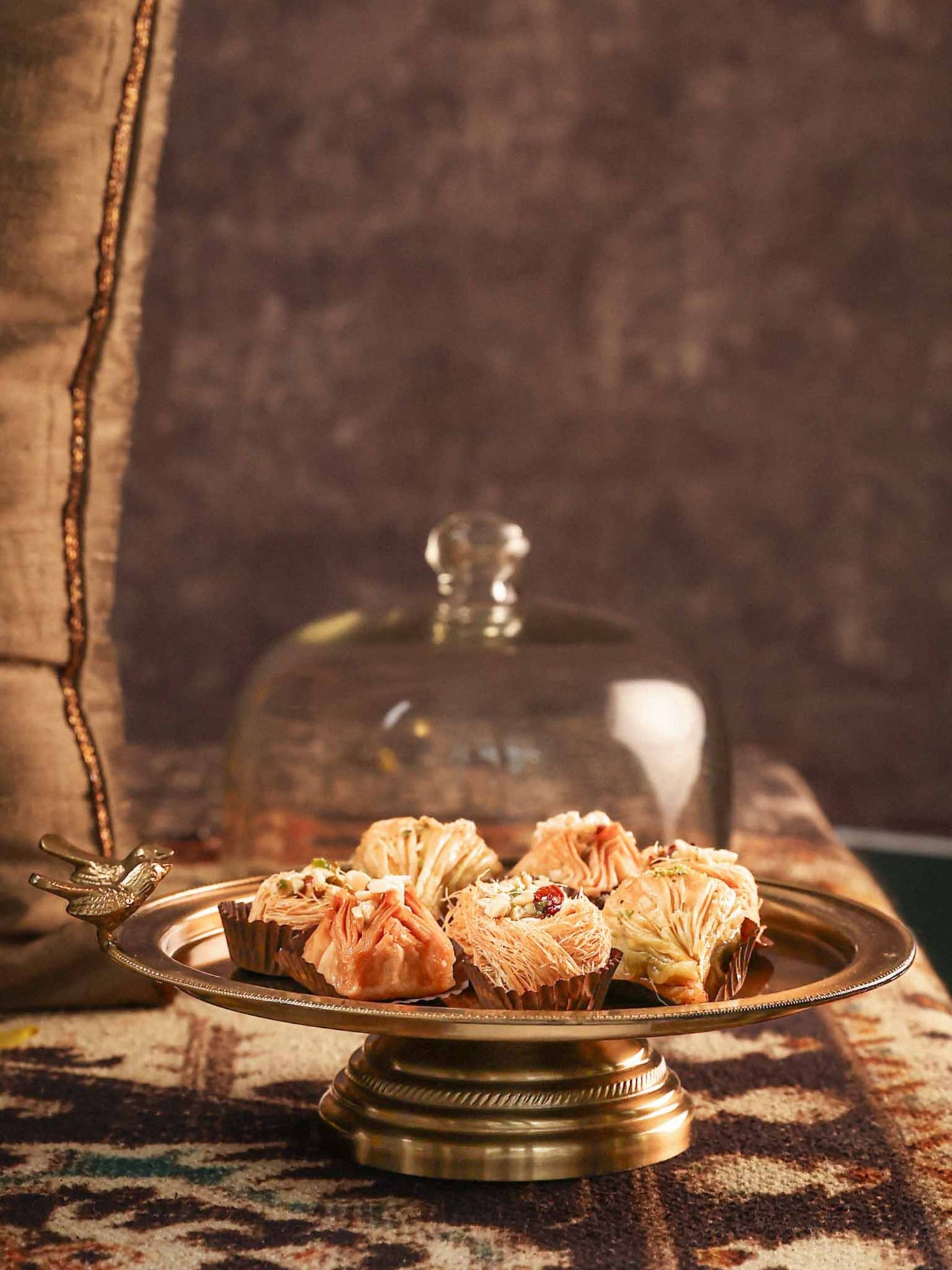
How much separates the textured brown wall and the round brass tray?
1969 millimetres

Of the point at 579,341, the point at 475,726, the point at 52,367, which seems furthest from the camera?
the point at 579,341

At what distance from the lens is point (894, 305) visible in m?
2.58

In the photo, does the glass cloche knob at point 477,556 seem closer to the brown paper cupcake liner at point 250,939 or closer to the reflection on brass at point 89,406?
the reflection on brass at point 89,406

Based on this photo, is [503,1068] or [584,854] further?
[584,854]

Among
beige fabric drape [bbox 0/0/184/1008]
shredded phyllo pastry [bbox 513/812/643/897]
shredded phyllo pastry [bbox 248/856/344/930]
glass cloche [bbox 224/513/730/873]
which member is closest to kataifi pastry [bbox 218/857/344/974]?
shredded phyllo pastry [bbox 248/856/344/930]

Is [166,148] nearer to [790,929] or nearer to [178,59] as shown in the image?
[178,59]

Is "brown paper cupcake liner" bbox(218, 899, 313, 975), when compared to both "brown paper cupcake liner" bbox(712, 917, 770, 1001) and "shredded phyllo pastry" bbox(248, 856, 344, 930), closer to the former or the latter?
"shredded phyllo pastry" bbox(248, 856, 344, 930)

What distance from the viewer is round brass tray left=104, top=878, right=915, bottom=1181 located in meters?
0.60

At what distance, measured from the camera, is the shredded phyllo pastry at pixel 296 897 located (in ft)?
2.31

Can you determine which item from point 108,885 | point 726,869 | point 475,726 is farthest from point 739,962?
point 475,726

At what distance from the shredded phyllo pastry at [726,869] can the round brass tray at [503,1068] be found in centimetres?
4

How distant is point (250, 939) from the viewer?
0.72m

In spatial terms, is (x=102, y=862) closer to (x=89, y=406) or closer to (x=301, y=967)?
(x=301, y=967)

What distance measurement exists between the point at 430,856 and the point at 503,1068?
0.42ft
